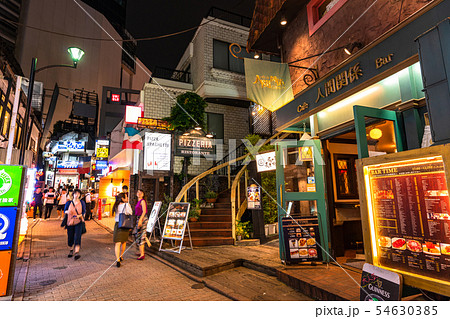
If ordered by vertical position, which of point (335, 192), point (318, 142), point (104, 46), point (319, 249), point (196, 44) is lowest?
point (319, 249)

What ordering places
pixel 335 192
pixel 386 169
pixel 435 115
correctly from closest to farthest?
pixel 435 115
pixel 386 169
pixel 335 192

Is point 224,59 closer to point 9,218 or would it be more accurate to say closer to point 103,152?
point 103,152

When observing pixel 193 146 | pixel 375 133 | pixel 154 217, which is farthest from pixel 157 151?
pixel 375 133

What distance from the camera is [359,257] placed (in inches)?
235

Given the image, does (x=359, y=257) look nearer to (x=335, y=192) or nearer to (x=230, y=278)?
(x=335, y=192)

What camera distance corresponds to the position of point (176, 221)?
303 inches

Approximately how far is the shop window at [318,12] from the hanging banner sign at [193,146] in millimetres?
5144

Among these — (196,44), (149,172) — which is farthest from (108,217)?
(196,44)

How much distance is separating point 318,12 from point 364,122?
191 inches

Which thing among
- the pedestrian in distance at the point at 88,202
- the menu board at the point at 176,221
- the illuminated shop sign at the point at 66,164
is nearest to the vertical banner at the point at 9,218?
the menu board at the point at 176,221

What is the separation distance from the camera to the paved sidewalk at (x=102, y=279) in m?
4.54

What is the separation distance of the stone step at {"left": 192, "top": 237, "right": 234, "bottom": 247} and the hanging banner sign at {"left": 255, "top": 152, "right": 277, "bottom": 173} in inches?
101

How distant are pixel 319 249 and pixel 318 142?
2.53m

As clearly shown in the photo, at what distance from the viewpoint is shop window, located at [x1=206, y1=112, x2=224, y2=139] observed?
1475 cm
